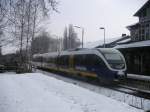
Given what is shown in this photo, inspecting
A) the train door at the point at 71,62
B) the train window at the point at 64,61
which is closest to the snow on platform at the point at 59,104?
the train door at the point at 71,62

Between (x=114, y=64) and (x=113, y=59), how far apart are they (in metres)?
0.49

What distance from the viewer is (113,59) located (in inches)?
811

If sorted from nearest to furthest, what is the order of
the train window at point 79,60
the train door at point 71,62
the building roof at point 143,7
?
the train window at point 79,60, the train door at point 71,62, the building roof at point 143,7

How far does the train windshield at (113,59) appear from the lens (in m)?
20.2

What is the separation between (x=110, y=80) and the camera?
19922 mm

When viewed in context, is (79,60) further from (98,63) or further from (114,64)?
(114,64)

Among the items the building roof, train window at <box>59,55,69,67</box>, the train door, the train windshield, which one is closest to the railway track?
the train windshield

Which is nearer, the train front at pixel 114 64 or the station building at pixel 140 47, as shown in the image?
the train front at pixel 114 64

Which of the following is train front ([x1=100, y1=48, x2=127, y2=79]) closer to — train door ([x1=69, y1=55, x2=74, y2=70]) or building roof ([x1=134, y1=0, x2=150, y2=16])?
train door ([x1=69, y1=55, x2=74, y2=70])

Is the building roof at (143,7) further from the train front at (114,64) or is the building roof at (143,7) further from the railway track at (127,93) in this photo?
the railway track at (127,93)

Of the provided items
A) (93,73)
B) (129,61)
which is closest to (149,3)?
(129,61)

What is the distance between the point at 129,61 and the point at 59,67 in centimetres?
797

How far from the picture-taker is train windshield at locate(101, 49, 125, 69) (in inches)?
796

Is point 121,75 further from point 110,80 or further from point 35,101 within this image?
point 35,101
